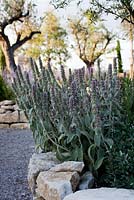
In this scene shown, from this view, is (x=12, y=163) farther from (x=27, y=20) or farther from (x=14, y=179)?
(x=27, y=20)

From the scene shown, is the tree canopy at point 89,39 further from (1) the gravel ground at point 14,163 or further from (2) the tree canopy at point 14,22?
(1) the gravel ground at point 14,163

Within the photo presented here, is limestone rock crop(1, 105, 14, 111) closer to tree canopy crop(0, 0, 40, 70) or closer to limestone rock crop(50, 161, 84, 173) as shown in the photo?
limestone rock crop(50, 161, 84, 173)

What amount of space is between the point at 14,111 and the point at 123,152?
522cm

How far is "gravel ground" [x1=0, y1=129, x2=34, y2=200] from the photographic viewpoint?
2.97 m

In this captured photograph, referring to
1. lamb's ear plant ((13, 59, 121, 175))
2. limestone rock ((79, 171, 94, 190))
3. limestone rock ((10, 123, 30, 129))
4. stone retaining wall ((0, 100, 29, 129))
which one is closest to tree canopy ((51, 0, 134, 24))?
stone retaining wall ((0, 100, 29, 129))

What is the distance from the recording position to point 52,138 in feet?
7.97

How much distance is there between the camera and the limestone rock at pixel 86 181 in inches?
77.9

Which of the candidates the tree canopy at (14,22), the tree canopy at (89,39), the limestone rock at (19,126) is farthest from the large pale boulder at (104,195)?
the tree canopy at (89,39)

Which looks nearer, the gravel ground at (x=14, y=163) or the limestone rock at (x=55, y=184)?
the limestone rock at (x=55, y=184)

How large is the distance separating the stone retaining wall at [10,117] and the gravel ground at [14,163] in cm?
49

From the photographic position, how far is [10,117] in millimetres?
6988

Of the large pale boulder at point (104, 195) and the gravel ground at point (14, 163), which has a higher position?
the large pale boulder at point (104, 195)

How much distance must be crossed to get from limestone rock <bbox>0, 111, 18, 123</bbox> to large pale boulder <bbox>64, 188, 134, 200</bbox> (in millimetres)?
5303

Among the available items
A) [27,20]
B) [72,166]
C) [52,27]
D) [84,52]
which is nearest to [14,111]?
[72,166]
